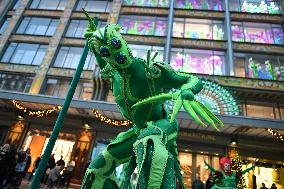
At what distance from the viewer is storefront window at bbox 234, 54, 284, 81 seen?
1648 centimetres

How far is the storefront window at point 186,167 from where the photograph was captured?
13211 millimetres

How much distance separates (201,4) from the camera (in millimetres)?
20266

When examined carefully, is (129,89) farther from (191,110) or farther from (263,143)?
(263,143)

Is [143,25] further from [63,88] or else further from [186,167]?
[186,167]

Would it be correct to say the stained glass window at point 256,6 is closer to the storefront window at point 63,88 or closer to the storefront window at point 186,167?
the storefront window at point 186,167

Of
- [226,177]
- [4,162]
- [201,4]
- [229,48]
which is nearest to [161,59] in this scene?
[229,48]

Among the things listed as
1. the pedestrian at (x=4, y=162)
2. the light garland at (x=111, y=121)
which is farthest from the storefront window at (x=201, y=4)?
the pedestrian at (x=4, y=162)

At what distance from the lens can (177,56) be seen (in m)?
17.9

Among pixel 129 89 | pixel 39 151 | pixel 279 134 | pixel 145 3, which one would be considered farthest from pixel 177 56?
pixel 129 89

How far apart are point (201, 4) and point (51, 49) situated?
13.0 metres

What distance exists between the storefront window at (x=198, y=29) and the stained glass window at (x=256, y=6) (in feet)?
7.41

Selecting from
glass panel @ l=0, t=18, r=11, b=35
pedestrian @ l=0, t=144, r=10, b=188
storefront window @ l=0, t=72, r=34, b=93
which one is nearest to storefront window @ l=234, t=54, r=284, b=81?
pedestrian @ l=0, t=144, r=10, b=188

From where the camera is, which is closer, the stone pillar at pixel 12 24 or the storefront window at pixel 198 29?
the storefront window at pixel 198 29

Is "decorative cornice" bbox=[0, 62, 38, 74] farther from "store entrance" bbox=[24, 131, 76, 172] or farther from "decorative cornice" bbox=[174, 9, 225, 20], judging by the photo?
"decorative cornice" bbox=[174, 9, 225, 20]
